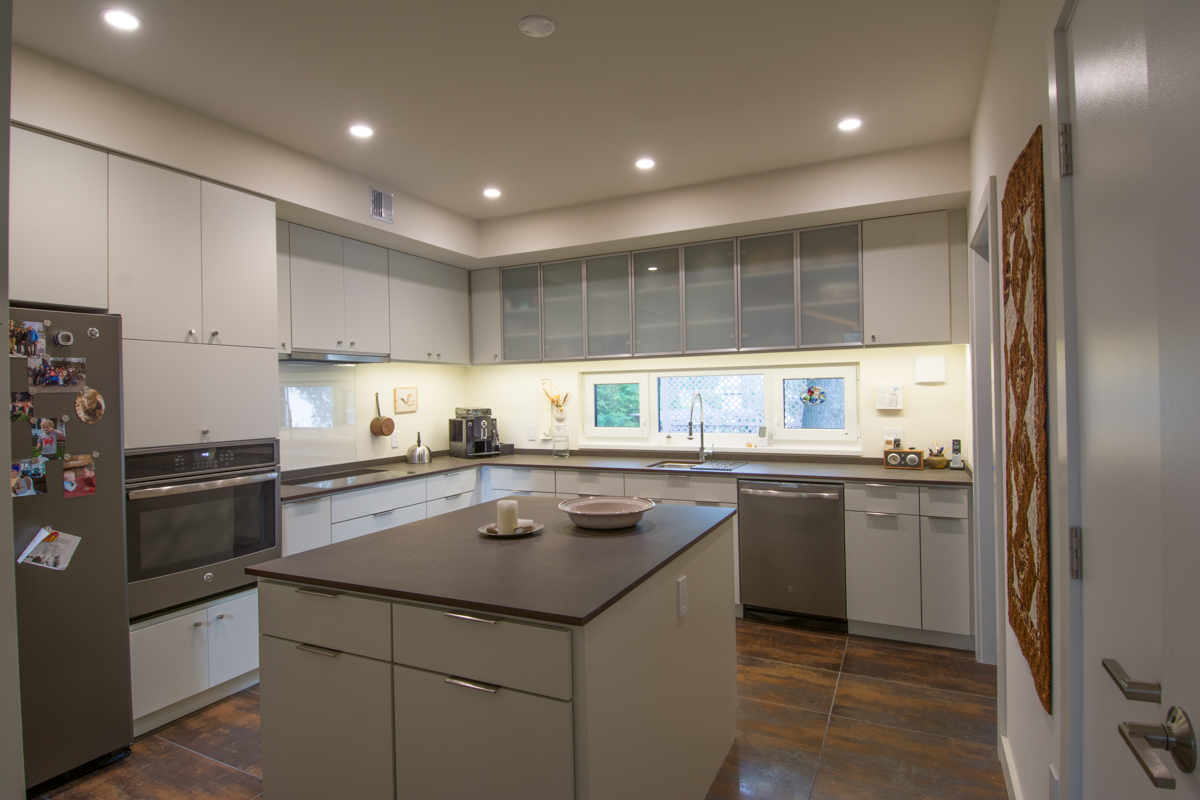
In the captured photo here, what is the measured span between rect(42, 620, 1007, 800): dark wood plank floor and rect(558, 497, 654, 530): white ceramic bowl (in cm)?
96

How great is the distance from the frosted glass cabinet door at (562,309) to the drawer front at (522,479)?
89cm

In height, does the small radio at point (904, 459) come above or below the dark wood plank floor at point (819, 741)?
above

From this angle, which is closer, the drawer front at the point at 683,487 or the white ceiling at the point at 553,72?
the white ceiling at the point at 553,72

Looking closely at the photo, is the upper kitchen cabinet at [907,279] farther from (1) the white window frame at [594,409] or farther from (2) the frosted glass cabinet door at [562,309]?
(2) the frosted glass cabinet door at [562,309]

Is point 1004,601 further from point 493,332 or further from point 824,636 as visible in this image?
point 493,332

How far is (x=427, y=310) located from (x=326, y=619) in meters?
3.21

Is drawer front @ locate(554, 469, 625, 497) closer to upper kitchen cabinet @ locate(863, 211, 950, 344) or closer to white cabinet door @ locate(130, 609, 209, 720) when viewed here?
upper kitchen cabinet @ locate(863, 211, 950, 344)

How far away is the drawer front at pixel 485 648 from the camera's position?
1372mm

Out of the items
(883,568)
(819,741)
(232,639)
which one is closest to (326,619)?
(232,639)

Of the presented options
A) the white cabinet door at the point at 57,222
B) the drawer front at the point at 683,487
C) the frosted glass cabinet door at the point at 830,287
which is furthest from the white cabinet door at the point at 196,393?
the frosted glass cabinet door at the point at 830,287

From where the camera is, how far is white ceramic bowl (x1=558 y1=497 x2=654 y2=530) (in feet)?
6.98

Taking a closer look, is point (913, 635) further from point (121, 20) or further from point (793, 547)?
point (121, 20)

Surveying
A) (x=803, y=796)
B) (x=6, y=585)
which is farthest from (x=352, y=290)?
(x=803, y=796)

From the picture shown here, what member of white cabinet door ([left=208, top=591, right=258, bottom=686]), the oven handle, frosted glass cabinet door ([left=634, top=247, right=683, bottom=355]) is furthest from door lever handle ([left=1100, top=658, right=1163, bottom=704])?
frosted glass cabinet door ([left=634, top=247, right=683, bottom=355])
